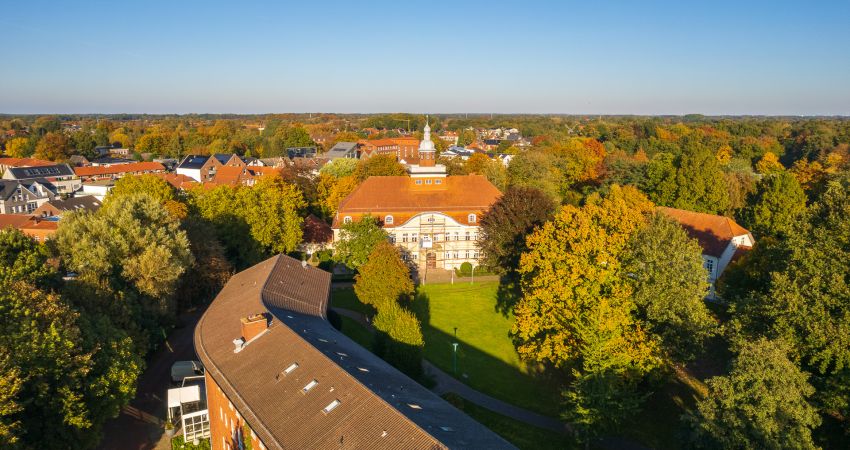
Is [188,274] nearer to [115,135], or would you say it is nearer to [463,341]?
[463,341]

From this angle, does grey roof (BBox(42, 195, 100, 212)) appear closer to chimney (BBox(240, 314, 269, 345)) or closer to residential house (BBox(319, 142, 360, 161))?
residential house (BBox(319, 142, 360, 161))

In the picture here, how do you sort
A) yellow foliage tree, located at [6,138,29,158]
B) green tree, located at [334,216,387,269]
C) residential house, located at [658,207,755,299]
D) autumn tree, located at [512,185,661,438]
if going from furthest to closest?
yellow foliage tree, located at [6,138,29,158]
green tree, located at [334,216,387,269]
residential house, located at [658,207,755,299]
autumn tree, located at [512,185,661,438]

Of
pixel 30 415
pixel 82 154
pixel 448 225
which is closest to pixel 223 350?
pixel 30 415

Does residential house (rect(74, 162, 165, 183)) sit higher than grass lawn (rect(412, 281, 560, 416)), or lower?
higher

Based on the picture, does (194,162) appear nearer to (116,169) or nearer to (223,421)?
(116,169)

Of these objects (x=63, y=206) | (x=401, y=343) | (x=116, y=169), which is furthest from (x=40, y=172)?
(x=401, y=343)

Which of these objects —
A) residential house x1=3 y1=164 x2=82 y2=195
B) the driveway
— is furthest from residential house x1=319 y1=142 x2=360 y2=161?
the driveway

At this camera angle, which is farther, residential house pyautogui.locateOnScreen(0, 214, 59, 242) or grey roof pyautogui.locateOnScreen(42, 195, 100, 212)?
grey roof pyautogui.locateOnScreen(42, 195, 100, 212)
